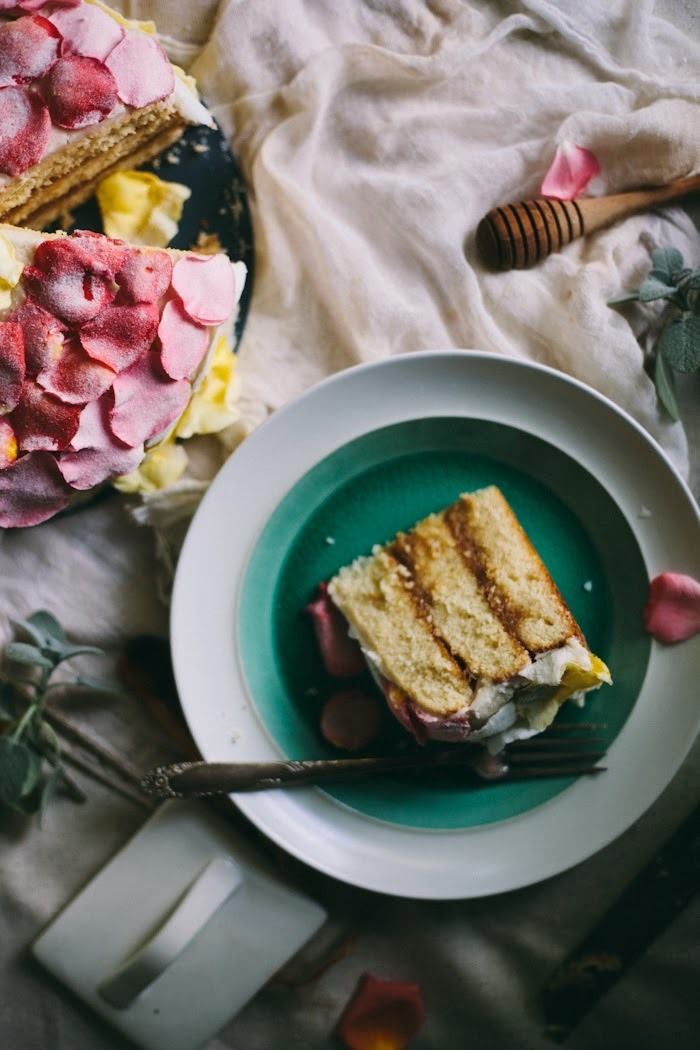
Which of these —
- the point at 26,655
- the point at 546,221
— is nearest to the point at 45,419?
the point at 26,655

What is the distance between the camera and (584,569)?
57.4 inches

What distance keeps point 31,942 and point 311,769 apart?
0.67 m

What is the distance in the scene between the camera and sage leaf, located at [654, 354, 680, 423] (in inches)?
57.2

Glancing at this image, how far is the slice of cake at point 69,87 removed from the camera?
4.12 feet

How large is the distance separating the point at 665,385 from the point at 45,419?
1.04 m

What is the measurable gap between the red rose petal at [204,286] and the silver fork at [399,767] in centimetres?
72

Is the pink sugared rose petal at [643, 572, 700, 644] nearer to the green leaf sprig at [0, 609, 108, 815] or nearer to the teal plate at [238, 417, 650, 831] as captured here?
the teal plate at [238, 417, 650, 831]

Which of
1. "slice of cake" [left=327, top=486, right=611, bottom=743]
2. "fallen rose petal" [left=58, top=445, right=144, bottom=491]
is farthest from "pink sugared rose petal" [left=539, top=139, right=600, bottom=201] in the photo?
"fallen rose petal" [left=58, top=445, right=144, bottom=491]

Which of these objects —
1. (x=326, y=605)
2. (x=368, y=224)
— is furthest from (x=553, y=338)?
(x=326, y=605)

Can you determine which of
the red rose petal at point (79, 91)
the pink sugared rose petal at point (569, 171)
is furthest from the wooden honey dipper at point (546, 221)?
the red rose petal at point (79, 91)

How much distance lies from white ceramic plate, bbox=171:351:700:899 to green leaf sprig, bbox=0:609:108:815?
0.78 ft

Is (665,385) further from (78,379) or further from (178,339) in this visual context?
(78,379)

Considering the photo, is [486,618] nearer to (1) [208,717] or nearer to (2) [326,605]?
(2) [326,605]

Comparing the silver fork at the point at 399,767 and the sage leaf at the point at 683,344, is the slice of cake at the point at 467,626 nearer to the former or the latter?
the silver fork at the point at 399,767
